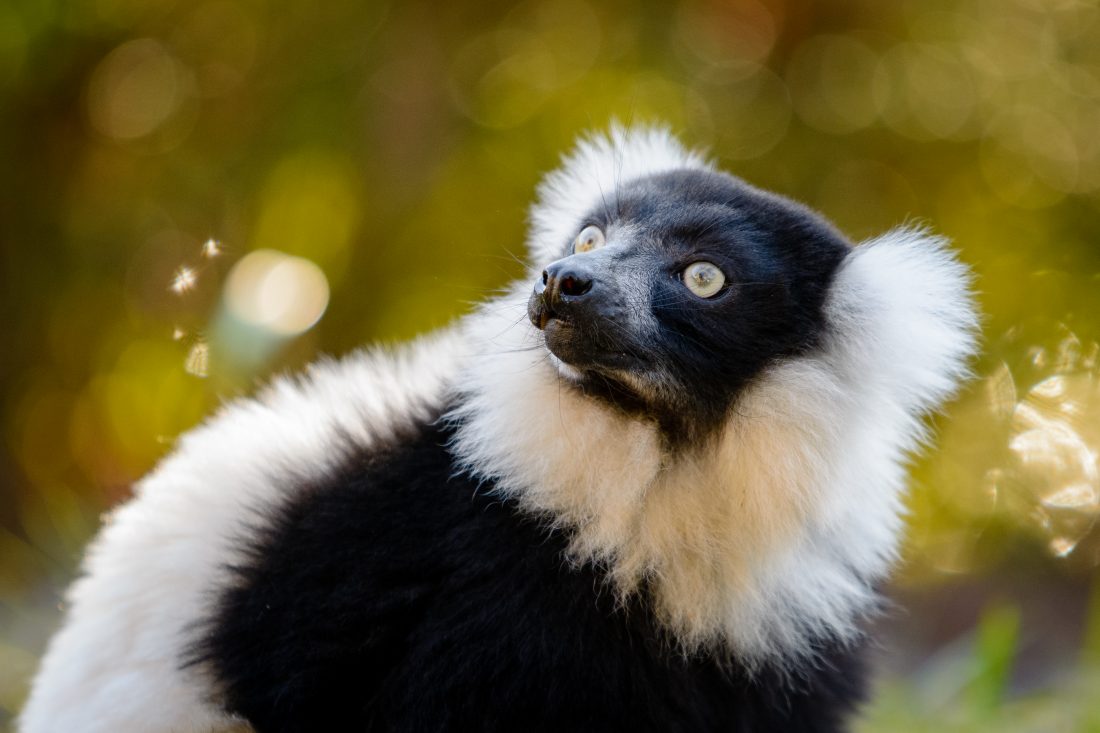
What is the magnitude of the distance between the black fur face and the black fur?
0.46 metres

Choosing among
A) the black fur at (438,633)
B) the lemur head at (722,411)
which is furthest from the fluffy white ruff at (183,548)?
the lemur head at (722,411)

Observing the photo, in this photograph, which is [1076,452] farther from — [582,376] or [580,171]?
[582,376]

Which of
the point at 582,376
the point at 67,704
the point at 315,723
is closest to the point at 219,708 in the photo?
the point at 315,723

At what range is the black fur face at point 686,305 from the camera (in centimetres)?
284

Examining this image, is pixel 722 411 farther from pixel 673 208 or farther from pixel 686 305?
pixel 673 208

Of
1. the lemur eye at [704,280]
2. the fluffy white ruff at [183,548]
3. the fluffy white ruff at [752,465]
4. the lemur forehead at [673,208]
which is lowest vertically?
the fluffy white ruff at [183,548]

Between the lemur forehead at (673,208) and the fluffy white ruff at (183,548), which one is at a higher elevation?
the lemur forehead at (673,208)

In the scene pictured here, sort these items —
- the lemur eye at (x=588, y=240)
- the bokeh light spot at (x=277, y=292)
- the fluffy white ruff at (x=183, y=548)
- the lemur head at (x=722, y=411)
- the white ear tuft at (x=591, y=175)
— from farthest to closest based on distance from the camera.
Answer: the bokeh light spot at (x=277, y=292) → the white ear tuft at (x=591, y=175) → the lemur eye at (x=588, y=240) → the fluffy white ruff at (x=183, y=548) → the lemur head at (x=722, y=411)

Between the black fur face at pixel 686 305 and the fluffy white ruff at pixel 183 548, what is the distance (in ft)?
2.22

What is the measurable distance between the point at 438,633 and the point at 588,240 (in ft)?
3.92

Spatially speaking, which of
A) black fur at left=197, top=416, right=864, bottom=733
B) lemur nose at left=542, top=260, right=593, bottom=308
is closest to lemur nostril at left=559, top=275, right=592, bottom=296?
lemur nose at left=542, top=260, right=593, bottom=308

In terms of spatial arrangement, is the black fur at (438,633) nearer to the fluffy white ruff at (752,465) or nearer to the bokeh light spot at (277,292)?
the fluffy white ruff at (752,465)

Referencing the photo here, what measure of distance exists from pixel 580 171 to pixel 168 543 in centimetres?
176

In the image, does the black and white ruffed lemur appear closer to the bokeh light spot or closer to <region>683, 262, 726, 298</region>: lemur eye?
<region>683, 262, 726, 298</region>: lemur eye
